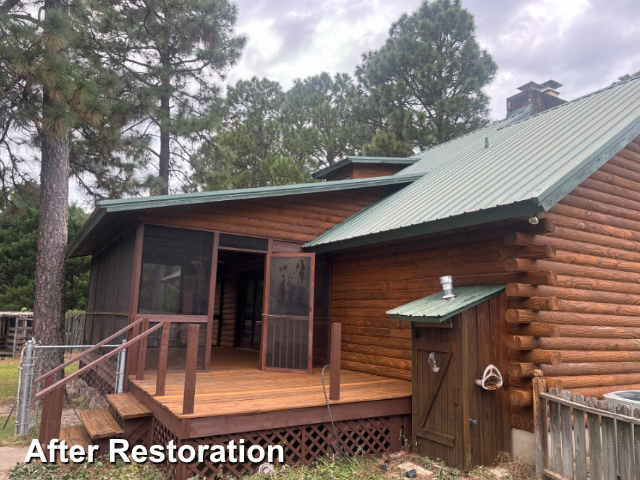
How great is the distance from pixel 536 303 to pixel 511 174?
6.37ft

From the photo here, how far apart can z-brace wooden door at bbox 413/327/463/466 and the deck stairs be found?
3.18 metres

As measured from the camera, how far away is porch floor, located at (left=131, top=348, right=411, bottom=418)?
5207mm

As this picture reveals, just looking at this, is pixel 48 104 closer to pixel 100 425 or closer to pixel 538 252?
pixel 100 425

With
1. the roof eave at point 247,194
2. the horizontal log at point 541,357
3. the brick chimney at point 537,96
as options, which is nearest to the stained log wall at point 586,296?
the horizontal log at point 541,357

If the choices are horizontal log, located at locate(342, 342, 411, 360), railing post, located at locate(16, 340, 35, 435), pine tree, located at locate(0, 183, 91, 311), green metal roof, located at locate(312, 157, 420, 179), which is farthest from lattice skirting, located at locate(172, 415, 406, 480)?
pine tree, located at locate(0, 183, 91, 311)

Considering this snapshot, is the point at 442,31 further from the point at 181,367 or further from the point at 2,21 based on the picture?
the point at 181,367

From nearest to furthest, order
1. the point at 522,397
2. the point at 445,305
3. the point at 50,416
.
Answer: the point at 50,416 → the point at 522,397 → the point at 445,305

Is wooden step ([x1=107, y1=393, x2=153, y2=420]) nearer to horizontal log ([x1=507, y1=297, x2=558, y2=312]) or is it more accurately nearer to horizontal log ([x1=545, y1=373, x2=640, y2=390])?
horizontal log ([x1=507, y1=297, x2=558, y2=312])

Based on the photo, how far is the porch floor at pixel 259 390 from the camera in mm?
5207

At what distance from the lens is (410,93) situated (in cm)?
2308

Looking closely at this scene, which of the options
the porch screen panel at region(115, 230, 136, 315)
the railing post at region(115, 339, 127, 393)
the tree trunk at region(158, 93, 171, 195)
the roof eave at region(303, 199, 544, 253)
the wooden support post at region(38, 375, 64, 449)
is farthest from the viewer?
the tree trunk at region(158, 93, 171, 195)

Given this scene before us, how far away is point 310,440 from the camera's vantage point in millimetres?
5625

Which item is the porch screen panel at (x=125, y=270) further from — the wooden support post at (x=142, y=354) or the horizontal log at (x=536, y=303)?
the horizontal log at (x=536, y=303)

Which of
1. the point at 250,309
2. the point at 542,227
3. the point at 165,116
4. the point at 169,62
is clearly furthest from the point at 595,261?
the point at 169,62
